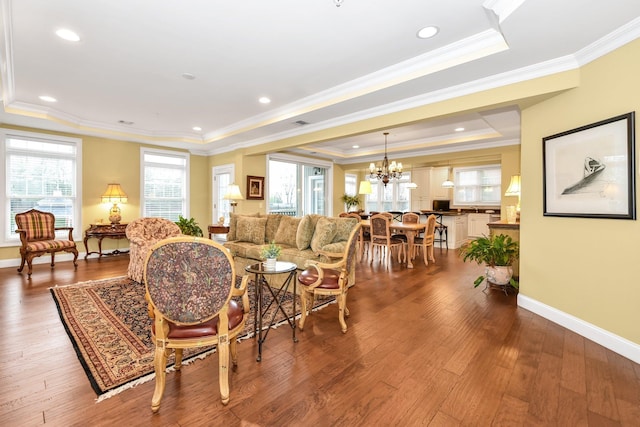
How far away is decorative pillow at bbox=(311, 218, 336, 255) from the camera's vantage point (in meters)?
4.00

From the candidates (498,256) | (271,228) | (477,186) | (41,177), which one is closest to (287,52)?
(271,228)

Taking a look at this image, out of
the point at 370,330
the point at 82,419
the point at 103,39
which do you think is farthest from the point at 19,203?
the point at 370,330

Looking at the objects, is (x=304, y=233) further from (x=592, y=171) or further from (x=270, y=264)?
(x=592, y=171)

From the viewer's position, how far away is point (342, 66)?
11.2ft

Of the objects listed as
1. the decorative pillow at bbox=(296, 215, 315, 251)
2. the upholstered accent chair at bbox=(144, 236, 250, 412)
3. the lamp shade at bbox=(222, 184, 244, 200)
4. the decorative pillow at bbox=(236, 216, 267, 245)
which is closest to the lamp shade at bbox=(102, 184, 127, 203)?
the lamp shade at bbox=(222, 184, 244, 200)

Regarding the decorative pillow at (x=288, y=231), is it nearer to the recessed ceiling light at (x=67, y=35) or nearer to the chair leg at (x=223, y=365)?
the chair leg at (x=223, y=365)

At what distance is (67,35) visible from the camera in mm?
2850

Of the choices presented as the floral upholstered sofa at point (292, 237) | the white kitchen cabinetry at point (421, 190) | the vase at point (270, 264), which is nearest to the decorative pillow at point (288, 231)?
the floral upholstered sofa at point (292, 237)

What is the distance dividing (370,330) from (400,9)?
9.42 ft

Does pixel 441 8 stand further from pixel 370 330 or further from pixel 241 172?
pixel 241 172

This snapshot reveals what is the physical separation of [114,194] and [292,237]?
4376 millimetres

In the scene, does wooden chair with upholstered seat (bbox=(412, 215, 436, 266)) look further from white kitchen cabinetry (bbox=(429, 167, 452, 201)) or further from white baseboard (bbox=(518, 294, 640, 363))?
white kitchen cabinetry (bbox=(429, 167, 452, 201))

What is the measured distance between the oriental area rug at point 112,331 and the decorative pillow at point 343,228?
843 millimetres

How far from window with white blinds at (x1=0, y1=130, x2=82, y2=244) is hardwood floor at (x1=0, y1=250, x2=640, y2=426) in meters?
3.53
